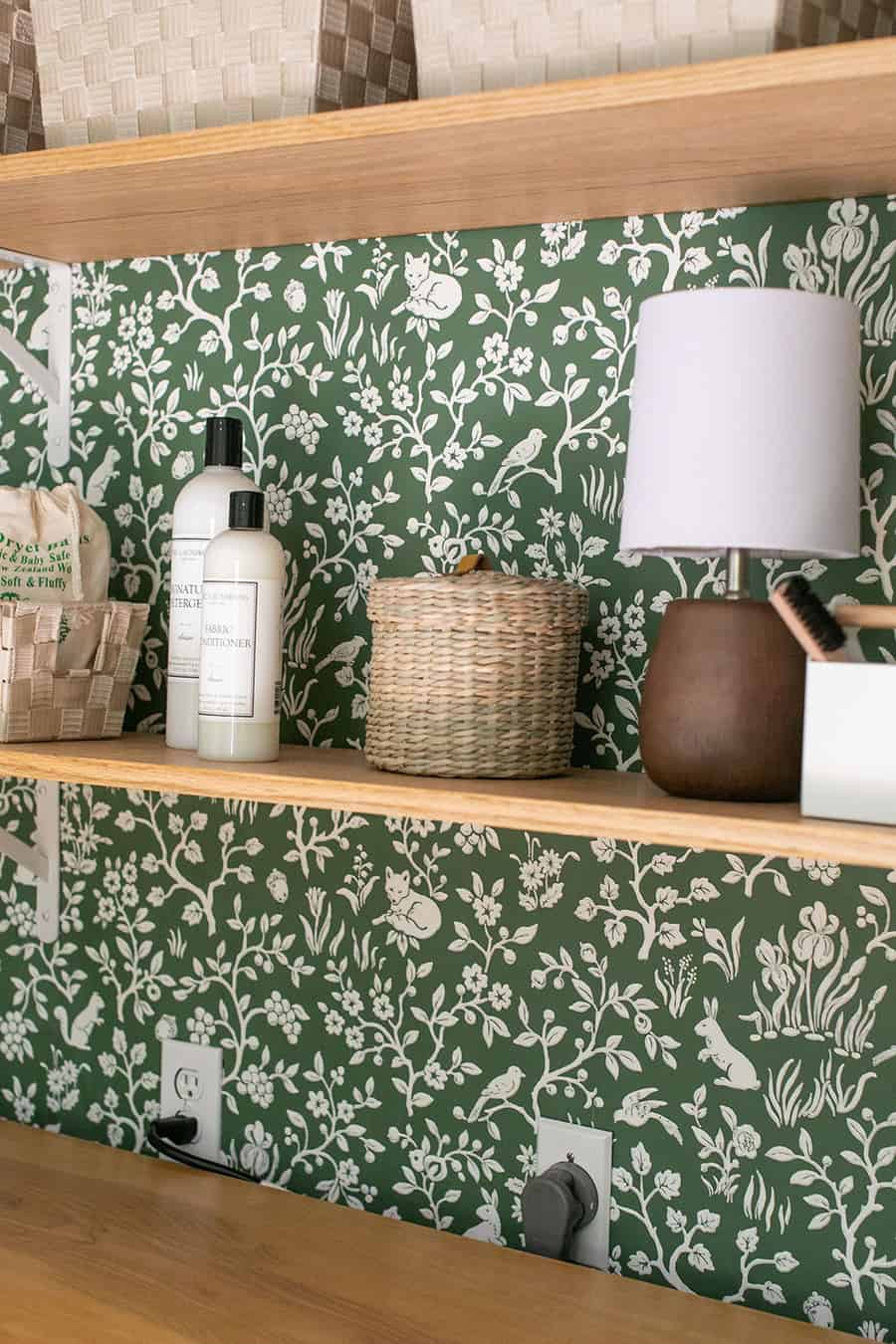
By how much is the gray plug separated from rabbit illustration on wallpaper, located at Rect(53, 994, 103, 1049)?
538 mm

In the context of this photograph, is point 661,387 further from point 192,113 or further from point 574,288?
point 192,113

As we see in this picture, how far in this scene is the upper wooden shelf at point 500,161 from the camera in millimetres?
991

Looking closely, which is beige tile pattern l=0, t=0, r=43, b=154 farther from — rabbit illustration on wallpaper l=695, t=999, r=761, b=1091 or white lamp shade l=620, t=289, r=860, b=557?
rabbit illustration on wallpaper l=695, t=999, r=761, b=1091

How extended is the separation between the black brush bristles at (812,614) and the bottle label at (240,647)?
43 cm

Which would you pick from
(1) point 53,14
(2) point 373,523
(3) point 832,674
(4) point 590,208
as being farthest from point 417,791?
(1) point 53,14

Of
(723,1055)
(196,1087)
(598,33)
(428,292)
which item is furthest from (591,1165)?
(598,33)

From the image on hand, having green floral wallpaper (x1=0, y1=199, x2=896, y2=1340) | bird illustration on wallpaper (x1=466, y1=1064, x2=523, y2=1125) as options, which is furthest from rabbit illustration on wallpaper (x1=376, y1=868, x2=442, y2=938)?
bird illustration on wallpaper (x1=466, y1=1064, x2=523, y2=1125)

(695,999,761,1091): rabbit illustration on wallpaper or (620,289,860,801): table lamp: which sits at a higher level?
(620,289,860,801): table lamp

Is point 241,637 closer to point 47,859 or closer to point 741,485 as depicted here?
point 741,485

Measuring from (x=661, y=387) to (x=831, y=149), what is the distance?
0.22 metres

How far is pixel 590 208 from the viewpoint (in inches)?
50.7

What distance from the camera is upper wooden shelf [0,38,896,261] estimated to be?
0.99 meters

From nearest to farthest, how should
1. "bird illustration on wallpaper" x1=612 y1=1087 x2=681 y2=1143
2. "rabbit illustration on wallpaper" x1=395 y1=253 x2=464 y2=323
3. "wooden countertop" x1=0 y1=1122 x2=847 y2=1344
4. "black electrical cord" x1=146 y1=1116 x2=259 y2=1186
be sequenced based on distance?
"wooden countertop" x1=0 y1=1122 x2=847 y2=1344 → "bird illustration on wallpaper" x1=612 y1=1087 x2=681 y2=1143 → "rabbit illustration on wallpaper" x1=395 y1=253 x2=464 y2=323 → "black electrical cord" x1=146 y1=1116 x2=259 y2=1186

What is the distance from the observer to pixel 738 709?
1056mm
